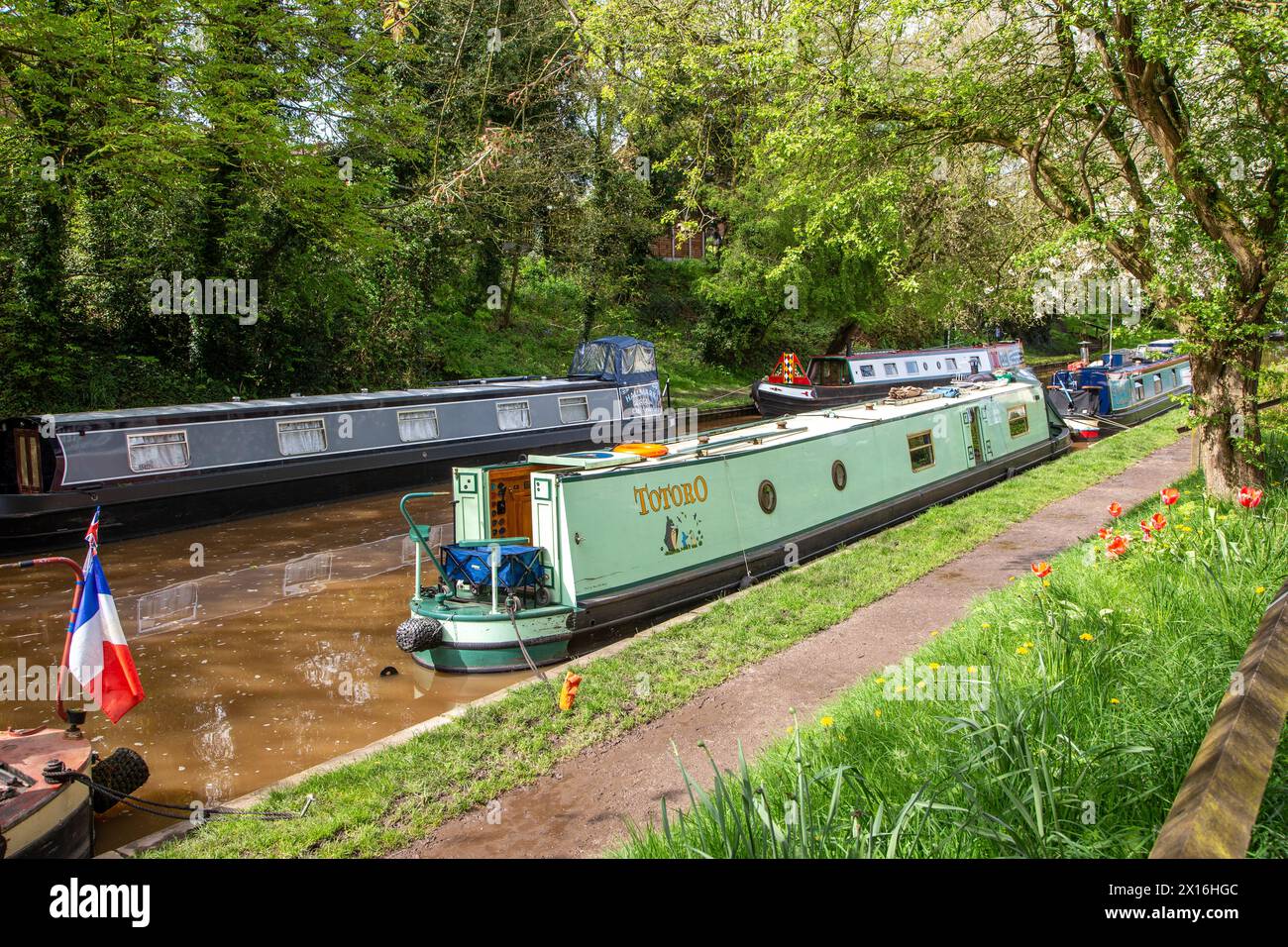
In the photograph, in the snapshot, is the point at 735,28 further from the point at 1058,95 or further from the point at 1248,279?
the point at 1248,279

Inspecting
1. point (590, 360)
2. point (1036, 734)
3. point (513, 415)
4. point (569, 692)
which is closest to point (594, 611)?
point (569, 692)

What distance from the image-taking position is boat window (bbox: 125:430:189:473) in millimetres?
14375

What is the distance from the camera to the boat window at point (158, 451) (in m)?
14.4

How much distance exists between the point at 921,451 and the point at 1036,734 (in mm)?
10479

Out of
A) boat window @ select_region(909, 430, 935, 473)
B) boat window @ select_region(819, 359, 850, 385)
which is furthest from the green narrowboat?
boat window @ select_region(819, 359, 850, 385)

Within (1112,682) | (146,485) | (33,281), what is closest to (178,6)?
(33,281)

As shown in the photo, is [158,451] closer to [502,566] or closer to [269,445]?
[269,445]

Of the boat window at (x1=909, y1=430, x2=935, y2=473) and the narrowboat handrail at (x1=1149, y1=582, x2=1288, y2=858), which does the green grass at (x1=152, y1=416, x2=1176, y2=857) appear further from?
the narrowboat handrail at (x1=1149, y1=582, x2=1288, y2=858)

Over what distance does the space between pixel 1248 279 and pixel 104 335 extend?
19882mm

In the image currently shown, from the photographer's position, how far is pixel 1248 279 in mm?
8891

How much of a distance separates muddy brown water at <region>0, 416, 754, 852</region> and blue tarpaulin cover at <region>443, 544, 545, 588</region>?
0.89m

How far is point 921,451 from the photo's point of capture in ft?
47.2
